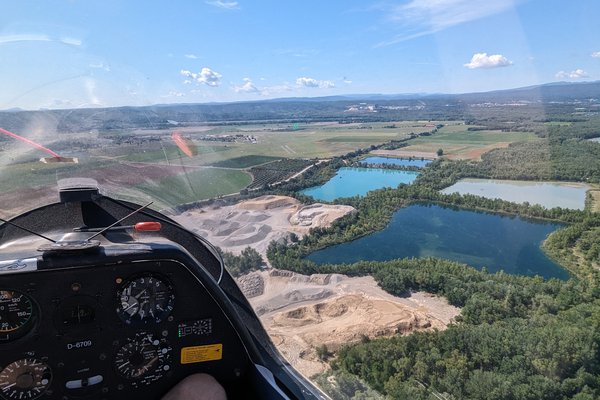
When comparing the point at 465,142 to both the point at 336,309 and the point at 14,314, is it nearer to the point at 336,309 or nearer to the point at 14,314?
the point at 336,309

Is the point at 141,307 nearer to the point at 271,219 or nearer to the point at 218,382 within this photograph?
the point at 218,382

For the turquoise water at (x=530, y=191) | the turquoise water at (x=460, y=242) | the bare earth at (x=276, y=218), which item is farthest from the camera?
the turquoise water at (x=530, y=191)

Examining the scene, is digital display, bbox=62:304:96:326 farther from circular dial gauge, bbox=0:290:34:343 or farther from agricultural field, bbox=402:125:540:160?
agricultural field, bbox=402:125:540:160

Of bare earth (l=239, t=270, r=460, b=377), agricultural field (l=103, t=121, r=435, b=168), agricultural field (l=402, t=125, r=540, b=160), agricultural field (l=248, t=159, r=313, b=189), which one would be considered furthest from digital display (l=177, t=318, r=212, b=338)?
agricultural field (l=402, t=125, r=540, b=160)

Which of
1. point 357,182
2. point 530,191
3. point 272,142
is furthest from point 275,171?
point 530,191

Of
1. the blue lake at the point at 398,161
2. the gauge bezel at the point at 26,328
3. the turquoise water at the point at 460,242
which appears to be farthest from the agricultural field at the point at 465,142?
the gauge bezel at the point at 26,328

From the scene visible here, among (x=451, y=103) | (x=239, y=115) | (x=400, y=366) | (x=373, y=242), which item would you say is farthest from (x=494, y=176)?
(x=451, y=103)

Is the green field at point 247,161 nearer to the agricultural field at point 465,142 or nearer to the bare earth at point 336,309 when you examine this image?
the bare earth at point 336,309
